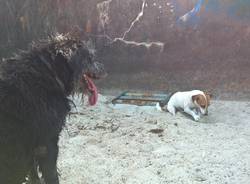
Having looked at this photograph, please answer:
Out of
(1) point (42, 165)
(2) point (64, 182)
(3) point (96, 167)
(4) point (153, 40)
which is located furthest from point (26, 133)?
(4) point (153, 40)

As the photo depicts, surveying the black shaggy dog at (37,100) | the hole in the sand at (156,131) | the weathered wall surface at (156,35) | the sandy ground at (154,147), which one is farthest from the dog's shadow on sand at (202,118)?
the black shaggy dog at (37,100)

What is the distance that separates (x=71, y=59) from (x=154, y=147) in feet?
5.68

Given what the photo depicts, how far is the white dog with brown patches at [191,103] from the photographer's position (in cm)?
484

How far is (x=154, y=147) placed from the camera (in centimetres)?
381

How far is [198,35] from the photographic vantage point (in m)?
6.13

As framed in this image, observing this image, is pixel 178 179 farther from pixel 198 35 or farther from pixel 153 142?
pixel 198 35

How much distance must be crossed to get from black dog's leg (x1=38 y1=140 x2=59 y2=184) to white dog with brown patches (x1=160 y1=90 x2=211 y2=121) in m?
2.62

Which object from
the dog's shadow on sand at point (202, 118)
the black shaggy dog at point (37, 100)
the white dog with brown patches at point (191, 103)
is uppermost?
the black shaggy dog at point (37, 100)

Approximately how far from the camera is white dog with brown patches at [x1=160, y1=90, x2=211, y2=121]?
484cm

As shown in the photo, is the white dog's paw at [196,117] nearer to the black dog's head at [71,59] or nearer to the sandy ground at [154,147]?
the sandy ground at [154,147]

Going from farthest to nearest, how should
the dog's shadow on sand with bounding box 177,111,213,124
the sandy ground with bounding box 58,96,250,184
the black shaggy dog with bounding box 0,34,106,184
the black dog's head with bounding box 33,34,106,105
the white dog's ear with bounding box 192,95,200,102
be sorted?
1. the white dog's ear with bounding box 192,95,200,102
2. the dog's shadow on sand with bounding box 177,111,213,124
3. the sandy ground with bounding box 58,96,250,184
4. the black dog's head with bounding box 33,34,106,105
5. the black shaggy dog with bounding box 0,34,106,184

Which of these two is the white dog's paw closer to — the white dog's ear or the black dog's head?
the white dog's ear

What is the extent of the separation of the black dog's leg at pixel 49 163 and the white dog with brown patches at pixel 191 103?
8.59ft

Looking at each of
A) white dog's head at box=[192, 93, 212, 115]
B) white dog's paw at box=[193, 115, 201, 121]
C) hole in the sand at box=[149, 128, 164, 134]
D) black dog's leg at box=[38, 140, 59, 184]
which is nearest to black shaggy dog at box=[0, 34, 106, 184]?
black dog's leg at box=[38, 140, 59, 184]
